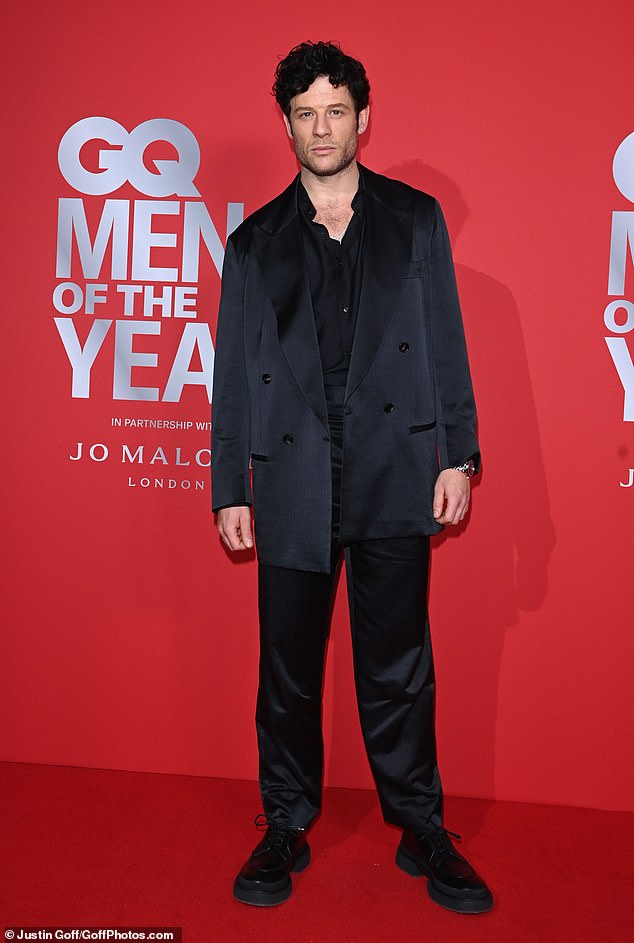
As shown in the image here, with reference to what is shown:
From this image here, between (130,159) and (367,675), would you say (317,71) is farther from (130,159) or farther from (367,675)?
(367,675)

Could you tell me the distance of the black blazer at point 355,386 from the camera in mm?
2328

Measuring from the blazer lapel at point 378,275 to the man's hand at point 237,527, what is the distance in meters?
0.43

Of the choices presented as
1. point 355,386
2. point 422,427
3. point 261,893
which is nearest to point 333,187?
point 355,386

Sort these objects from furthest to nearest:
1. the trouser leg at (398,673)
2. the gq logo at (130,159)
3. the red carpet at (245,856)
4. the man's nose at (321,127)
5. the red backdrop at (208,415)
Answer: the gq logo at (130,159) < the red backdrop at (208,415) < the trouser leg at (398,673) < the man's nose at (321,127) < the red carpet at (245,856)

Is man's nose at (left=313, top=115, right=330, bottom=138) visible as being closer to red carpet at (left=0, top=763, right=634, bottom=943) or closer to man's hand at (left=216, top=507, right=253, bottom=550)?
man's hand at (left=216, top=507, right=253, bottom=550)

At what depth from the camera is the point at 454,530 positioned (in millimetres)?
2939

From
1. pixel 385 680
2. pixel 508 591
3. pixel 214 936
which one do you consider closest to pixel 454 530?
pixel 508 591

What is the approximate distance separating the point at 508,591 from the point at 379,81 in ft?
5.30

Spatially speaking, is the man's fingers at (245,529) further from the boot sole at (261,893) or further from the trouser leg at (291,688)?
the boot sole at (261,893)

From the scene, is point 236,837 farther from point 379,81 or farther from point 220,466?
point 379,81

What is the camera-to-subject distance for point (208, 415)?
9.75 ft

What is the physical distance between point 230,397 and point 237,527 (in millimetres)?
343

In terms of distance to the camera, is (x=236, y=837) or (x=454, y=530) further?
(x=454, y=530)

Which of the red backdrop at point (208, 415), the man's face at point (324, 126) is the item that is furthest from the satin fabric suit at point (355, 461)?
the red backdrop at point (208, 415)
